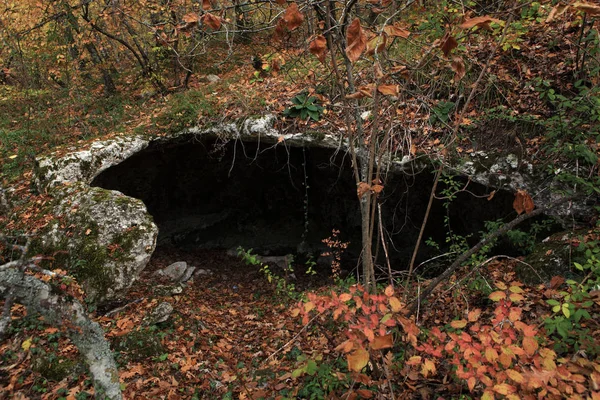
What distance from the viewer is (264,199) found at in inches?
367

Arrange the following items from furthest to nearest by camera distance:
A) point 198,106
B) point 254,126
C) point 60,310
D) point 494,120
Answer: point 198,106 < point 254,126 < point 494,120 < point 60,310

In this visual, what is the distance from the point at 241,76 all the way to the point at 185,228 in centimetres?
406

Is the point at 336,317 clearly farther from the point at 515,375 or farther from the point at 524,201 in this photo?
the point at 524,201

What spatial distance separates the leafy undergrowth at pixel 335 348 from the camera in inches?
86.8

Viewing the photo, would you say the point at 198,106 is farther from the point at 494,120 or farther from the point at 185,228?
the point at 494,120

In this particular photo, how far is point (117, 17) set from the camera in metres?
8.41

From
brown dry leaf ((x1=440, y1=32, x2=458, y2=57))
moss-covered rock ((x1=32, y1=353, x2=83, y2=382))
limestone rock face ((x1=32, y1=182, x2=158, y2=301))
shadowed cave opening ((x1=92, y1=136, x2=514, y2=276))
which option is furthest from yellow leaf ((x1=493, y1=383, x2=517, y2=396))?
shadowed cave opening ((x1=92, y1=136, x2=514, y2=276))

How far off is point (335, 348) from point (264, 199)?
7011 mm

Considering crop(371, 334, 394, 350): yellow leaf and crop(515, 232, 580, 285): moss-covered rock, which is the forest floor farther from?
crop(515, 232, 580, 285): moss-covered rock

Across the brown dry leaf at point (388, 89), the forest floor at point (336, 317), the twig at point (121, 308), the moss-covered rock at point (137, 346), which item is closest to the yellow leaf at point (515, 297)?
the forest floor at point (336, 317)

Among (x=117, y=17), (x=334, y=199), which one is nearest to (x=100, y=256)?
(x=334, y=199)

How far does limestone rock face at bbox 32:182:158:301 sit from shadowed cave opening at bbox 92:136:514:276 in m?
1.66

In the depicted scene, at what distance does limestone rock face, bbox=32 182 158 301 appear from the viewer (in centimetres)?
445

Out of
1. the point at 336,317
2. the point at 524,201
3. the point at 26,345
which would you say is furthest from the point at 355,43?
the point at 26,345
